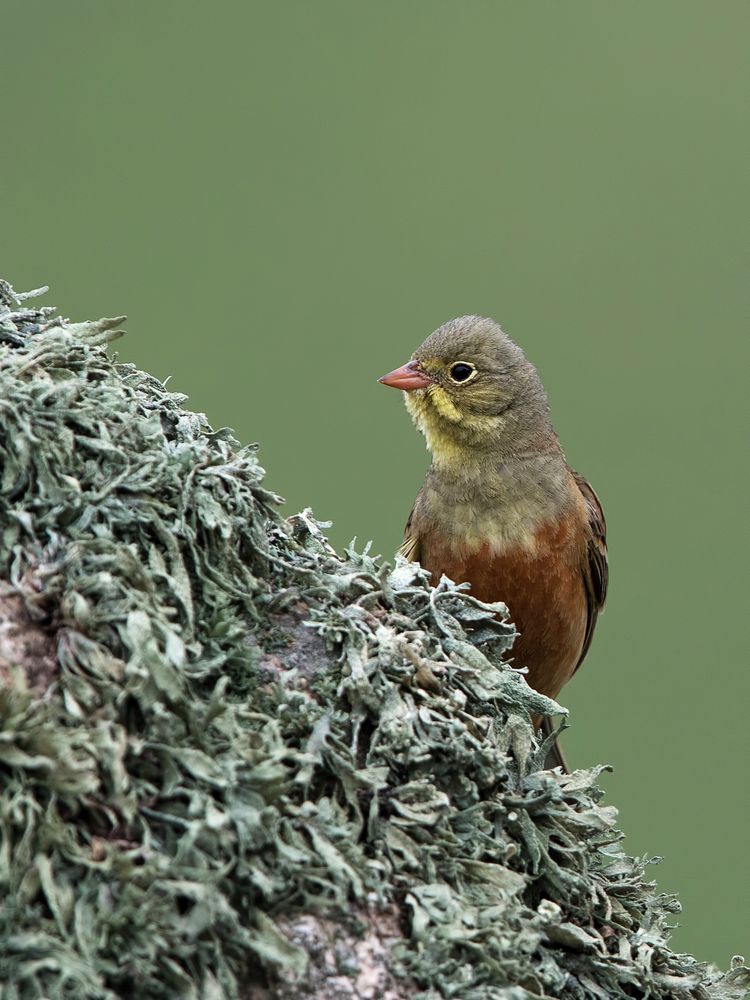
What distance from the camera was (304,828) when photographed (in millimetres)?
1586

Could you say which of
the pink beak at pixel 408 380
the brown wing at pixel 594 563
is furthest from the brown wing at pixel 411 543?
the brown wing at pixel 594 563

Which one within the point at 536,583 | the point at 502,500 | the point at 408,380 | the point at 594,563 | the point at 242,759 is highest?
the point at 408,380

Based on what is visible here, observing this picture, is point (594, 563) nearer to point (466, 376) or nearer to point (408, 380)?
point (466, 376)

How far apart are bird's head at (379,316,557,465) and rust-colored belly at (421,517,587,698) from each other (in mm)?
383

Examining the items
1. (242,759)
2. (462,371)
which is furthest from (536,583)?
(242,759)

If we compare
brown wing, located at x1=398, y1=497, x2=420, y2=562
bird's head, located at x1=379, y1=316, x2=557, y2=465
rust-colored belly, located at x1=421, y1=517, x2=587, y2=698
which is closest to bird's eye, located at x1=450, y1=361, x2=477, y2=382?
bird's head, located at x1=379, y1=316, x2=557, y2=465

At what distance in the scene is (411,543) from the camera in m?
4.83

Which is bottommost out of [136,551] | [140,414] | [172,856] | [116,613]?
[172,856]

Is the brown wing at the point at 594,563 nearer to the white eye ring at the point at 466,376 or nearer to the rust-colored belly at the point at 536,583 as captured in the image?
the rust-colored belly at the point at 536,583

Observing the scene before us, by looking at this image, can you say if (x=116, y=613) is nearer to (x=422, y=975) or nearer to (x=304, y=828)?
(x=304, y=828)

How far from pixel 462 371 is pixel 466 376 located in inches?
1.0

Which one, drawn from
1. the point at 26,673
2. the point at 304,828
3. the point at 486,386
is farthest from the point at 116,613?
the point at 486,386

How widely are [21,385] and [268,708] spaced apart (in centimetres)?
59

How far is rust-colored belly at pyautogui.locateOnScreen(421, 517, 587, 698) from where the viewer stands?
458cm
